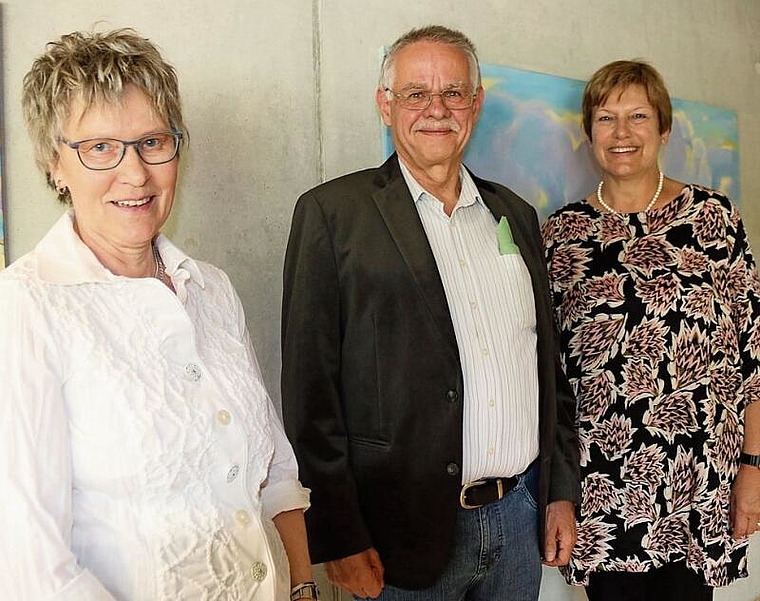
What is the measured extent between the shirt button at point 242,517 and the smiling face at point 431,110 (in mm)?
995

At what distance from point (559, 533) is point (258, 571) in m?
1.04

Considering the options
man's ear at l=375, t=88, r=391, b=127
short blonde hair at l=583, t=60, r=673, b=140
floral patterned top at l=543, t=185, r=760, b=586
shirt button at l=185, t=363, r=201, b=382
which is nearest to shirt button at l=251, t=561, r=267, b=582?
shirt button at l=185, t=363, r=201, b=382

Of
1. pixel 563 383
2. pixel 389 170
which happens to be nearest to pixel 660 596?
pixel 563 383

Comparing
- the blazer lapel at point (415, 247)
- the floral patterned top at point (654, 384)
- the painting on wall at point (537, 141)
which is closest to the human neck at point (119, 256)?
the blazer lapel at point (415, 247)

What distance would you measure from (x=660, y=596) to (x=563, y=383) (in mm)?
712

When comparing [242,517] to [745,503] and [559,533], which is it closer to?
[559,533]

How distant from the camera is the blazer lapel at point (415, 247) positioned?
1858 millimetres

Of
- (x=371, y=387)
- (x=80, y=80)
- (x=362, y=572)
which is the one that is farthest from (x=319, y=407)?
(x=80, y=80)

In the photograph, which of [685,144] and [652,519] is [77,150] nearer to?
[652,519]

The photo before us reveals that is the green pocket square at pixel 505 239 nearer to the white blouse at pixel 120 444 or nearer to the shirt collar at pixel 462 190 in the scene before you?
the shirt collar at pixel 462 190

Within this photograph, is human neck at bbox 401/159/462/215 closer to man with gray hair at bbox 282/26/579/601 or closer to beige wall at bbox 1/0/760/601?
man with gray hair at bbox 282/26/579/601

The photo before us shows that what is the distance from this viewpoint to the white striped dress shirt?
1909 mm

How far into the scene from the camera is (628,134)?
8.18 feet

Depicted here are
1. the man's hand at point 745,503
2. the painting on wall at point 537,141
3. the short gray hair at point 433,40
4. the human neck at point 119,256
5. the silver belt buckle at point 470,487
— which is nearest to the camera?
the human neck at point 119,256
